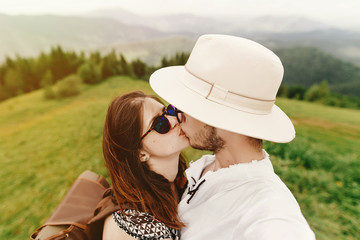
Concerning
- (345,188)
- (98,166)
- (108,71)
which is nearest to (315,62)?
(108,71)

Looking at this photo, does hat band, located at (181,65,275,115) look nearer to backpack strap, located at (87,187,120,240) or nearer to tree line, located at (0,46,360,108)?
backpack strap, located at (87,187,120,240)

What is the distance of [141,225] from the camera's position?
1637 millimetres

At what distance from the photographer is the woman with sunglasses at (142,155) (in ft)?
5.77

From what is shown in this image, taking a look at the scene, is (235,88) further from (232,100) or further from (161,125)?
(161,125)

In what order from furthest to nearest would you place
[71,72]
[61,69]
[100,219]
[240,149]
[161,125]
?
[61,69], [71,72], [161,125], [100,219], [240,149]

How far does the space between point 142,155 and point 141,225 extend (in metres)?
0.64

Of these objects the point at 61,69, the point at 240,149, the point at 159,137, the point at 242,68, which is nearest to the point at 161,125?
the point at 159,137

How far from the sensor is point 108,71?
13734mm

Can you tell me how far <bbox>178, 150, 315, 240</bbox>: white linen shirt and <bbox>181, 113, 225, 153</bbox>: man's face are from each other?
216 mm

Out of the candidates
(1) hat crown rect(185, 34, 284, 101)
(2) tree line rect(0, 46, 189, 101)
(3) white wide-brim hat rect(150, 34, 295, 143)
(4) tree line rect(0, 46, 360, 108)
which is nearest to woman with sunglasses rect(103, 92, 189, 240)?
(3) white wide-brim hat rect(150, 34, 295, 143)

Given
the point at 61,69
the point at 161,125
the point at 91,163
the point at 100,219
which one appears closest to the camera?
the point at 100,219

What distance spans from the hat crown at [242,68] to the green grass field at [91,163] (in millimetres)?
1199

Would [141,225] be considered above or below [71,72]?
above

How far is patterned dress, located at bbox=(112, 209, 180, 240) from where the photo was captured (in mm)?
1588
